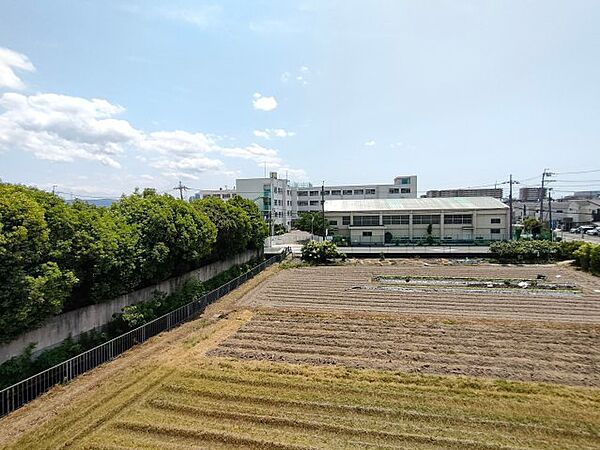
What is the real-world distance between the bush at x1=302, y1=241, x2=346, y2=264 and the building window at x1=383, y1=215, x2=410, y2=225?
1560cm

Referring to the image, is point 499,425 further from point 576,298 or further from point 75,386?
point 576,298

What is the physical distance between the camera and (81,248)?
12.9m

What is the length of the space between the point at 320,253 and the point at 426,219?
19929 millimetres

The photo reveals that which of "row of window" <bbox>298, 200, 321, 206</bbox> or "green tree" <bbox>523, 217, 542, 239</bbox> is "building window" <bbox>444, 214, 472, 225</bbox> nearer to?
"green tree" <bbox>523, 217, 542, 239</bbox>

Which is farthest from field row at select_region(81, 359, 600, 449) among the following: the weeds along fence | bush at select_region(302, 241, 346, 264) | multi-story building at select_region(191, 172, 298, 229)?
multi-story building at select_region(191, 172, 298, 229)

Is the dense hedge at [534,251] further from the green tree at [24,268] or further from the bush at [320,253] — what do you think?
the green tree at [24,268]

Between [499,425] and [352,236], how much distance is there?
40.7 m

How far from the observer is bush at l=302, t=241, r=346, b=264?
36.0m

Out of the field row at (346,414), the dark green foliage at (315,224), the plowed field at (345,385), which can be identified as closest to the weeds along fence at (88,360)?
the plowed field at (345,385)

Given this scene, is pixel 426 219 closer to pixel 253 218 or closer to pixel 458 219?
pixel 458 219

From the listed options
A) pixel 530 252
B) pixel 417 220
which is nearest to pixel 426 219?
pixel 417 220

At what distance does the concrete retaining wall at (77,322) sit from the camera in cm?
1155

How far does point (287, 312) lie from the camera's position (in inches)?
752

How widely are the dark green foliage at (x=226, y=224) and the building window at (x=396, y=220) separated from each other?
24.7 metres
